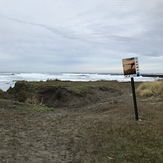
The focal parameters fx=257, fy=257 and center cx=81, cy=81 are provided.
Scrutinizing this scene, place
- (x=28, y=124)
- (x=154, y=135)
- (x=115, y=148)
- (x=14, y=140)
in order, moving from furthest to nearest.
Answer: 1. (x=28, y=124)
2. (x=154, y=135)
3. (x=14, y=140)
4. (x=115, y=148)

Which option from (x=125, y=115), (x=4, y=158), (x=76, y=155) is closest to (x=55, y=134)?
(x=76, y=155)

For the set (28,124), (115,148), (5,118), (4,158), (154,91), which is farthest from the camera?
(154,91)

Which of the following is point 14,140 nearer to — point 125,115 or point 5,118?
point 5,118

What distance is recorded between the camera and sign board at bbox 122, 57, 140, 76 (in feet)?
27.3

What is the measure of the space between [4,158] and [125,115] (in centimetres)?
593

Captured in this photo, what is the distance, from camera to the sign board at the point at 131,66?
8312 mm

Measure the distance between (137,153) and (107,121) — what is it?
3377 millimetres

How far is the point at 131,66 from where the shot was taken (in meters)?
8.39

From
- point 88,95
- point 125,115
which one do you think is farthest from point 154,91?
point 125,115

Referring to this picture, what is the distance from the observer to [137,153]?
5285 mm

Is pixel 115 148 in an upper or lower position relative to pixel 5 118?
lower

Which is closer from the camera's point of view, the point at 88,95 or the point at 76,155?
the point at 76,155

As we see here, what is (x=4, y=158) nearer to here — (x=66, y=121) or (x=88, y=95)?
(x=66, y=121)

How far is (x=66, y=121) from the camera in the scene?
8.92m
